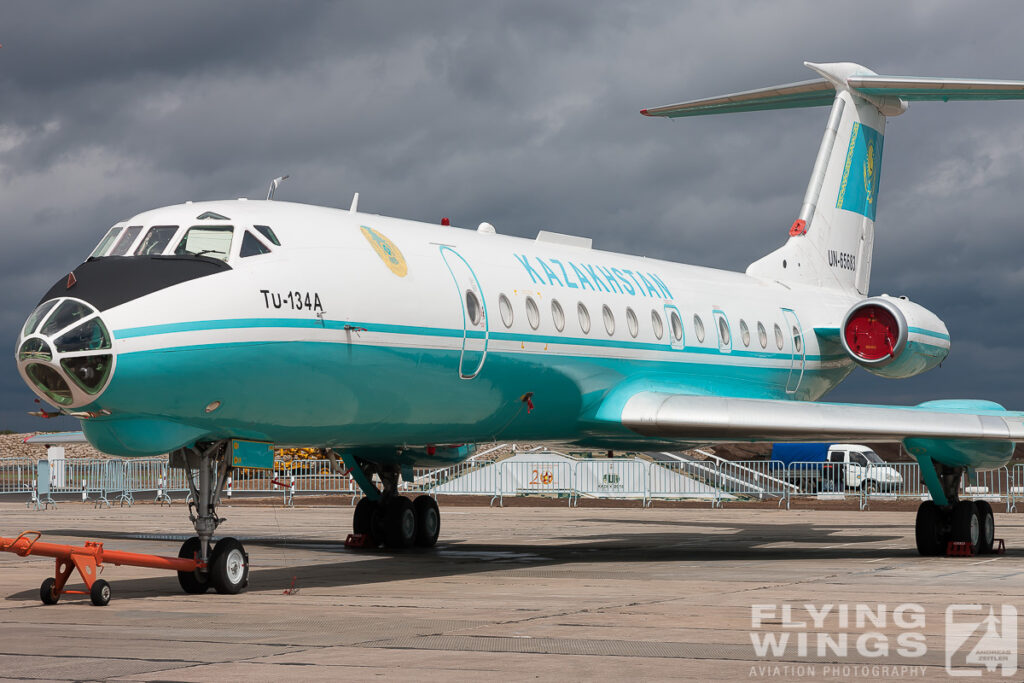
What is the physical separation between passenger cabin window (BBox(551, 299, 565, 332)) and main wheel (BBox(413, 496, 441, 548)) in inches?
177

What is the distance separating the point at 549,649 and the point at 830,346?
14697 mm

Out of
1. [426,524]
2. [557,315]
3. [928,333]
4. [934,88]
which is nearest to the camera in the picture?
[557,315]

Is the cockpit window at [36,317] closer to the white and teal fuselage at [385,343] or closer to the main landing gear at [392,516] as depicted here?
the white and teal fuselage at [385,343]

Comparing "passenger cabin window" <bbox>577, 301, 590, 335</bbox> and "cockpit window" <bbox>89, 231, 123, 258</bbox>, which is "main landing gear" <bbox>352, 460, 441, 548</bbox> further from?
"cockpit window" <bbox>89, 231, 123, 258</bbox>

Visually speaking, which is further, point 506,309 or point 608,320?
point 608,320

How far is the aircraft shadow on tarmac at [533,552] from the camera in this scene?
13.7 metres

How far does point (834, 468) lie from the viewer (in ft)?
138

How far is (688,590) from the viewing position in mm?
12281

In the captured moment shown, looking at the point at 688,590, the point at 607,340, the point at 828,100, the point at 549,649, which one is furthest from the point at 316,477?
the point at 549,649

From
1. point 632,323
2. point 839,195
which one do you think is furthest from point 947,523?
point 839,195

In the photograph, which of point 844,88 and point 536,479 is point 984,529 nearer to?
point 844,88

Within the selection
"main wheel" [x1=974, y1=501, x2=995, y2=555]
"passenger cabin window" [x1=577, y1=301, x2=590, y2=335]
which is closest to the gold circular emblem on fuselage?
"passenger cabin window" [x1=577, y1=301, x2=590, y2=335]

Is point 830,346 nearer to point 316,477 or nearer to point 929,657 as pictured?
point 929,657

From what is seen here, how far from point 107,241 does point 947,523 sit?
11477 mm
